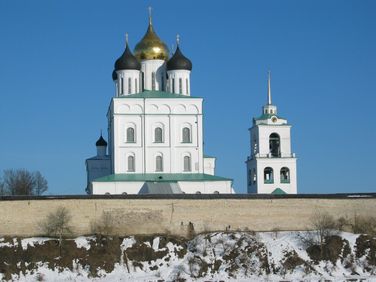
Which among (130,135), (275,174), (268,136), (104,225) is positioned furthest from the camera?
(268,136)

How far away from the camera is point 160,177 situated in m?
42.6

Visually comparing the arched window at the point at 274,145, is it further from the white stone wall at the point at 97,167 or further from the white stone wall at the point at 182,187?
the white stone wall at the point at 97,167

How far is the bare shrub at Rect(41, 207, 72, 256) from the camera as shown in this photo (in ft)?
112

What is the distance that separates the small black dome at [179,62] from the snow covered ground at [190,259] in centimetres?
1248

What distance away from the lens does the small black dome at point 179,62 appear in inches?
1766

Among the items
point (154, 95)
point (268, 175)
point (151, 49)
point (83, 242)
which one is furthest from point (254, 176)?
point (83, 242)

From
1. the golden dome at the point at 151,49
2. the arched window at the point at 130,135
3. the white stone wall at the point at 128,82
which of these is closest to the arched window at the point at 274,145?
the golden dome at the point at 151,49

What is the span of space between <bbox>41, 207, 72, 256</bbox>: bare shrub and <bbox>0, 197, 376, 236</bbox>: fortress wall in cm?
18

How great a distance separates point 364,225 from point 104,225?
9.66m

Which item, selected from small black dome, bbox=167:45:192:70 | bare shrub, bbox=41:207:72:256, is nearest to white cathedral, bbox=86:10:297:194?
small black dome, bbox=167:45:192:70

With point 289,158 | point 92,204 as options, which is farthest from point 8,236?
point 289,158

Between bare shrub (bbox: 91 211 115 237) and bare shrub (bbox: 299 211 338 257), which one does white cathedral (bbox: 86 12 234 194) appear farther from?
bare shrub (bbox: 299 211 338 257)

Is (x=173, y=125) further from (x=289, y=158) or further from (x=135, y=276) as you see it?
(x=135, y=276)

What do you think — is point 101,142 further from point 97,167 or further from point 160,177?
point 160,177
